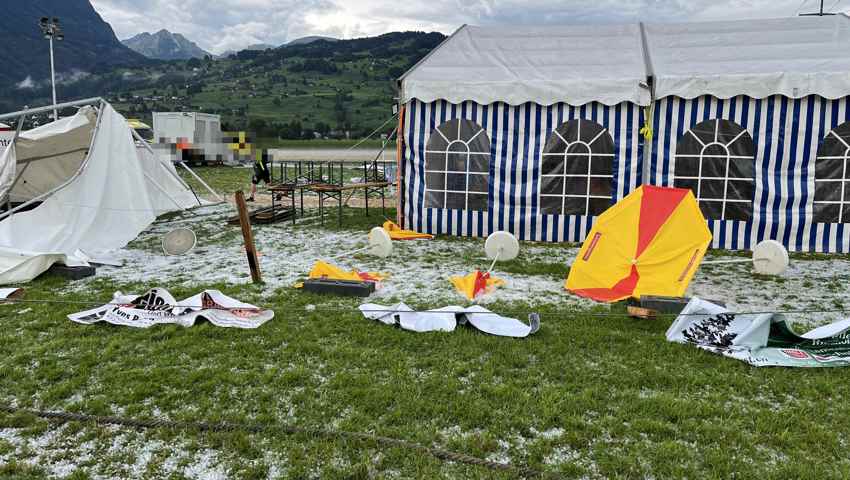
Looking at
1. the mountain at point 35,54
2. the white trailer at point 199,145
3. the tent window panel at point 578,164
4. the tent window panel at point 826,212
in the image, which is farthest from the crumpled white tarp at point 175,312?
the mountain at point 35,54

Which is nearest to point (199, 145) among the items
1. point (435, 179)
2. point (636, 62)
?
point (435, 179)

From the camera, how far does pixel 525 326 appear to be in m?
4.82

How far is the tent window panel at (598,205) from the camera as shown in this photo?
8.54 m

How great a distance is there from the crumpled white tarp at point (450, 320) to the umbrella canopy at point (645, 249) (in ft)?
4.37

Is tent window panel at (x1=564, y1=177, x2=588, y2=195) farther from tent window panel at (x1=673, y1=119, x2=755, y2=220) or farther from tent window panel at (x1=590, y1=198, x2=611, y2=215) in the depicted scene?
tent window panel at (x1=673, y1=119, x2=755, y2=220)

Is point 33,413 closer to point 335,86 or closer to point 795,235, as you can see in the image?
point 795,235

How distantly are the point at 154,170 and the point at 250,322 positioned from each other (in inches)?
291

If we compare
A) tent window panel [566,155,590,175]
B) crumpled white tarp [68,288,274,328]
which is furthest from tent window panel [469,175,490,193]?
crumpled white tarp [68,288,274,328]

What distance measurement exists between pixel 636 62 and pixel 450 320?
5.90m

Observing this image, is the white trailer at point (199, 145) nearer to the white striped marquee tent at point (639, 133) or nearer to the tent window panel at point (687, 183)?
the white striped marquee tent at point (639, 133)

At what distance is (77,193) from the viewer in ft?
25.6

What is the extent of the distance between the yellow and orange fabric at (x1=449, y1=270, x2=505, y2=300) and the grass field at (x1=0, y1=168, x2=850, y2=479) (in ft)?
0.70

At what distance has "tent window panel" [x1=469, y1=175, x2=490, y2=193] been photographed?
8.94 meters

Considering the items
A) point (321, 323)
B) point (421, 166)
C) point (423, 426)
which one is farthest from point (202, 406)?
point (421, 166)
